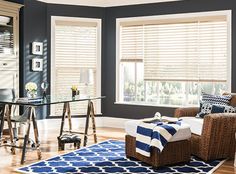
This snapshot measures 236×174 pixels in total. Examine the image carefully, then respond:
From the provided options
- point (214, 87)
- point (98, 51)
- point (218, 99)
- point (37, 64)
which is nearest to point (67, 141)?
point (37, 64)

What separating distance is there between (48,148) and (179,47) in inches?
126

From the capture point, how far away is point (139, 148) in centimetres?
455

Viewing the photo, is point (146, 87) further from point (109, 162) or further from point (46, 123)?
point (109, 162)

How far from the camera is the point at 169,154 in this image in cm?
446

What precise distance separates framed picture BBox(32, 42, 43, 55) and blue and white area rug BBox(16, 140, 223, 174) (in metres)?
2.60

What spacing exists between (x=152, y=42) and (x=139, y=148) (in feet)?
10.5

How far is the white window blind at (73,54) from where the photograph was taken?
7.44 m

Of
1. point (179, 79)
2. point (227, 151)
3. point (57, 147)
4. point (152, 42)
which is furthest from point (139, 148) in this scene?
point (152, 42)

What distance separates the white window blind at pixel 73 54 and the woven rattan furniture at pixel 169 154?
3.05m

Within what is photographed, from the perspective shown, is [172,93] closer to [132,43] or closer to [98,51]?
[132,43]

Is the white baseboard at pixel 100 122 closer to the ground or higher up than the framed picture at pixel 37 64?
closer to the ground

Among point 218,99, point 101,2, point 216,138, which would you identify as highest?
point 101,2

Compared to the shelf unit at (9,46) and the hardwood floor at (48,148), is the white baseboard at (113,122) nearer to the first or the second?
the hardwood floor at (48,148)

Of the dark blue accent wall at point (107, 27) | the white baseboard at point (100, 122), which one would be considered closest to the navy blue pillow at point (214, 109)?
the dark blue accent wall at point (107, 27)
